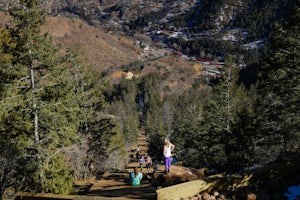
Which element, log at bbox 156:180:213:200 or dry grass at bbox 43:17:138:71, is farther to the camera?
dry grass at bbox 43:17:138:71

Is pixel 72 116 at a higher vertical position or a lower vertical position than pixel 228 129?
higher

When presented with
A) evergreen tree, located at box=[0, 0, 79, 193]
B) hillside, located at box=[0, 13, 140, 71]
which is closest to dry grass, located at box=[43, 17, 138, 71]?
hillside, located at box=[0, 13, 140, 71]

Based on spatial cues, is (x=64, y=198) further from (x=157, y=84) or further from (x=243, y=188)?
(x=157, y=84)

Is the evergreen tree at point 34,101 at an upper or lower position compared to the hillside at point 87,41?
upper

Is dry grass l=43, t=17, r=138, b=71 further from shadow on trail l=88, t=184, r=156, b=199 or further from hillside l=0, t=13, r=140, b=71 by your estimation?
shadow on trail l=88, t=184, r=156, b=199

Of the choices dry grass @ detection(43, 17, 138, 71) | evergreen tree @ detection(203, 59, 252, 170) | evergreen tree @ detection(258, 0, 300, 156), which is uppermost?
evergreen tree @ detection(258, 0, 300, 156)

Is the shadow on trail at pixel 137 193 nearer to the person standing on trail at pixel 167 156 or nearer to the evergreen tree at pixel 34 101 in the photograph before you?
the person standing on trail at pixel 167 156

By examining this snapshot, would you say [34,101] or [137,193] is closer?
[137,193]

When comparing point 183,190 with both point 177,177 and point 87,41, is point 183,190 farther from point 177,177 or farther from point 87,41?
point 87,41

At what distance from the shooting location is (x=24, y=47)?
13.9 m

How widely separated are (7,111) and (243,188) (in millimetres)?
9692

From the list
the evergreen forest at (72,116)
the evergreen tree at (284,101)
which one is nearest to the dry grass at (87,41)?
the evergreen forest at (72,116)

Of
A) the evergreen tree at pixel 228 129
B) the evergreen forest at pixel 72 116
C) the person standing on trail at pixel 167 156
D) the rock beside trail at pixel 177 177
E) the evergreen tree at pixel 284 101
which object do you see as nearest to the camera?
the rock beside trail at pixel 177 177

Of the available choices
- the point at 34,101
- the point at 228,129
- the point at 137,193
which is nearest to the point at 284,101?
the point at 228,129
